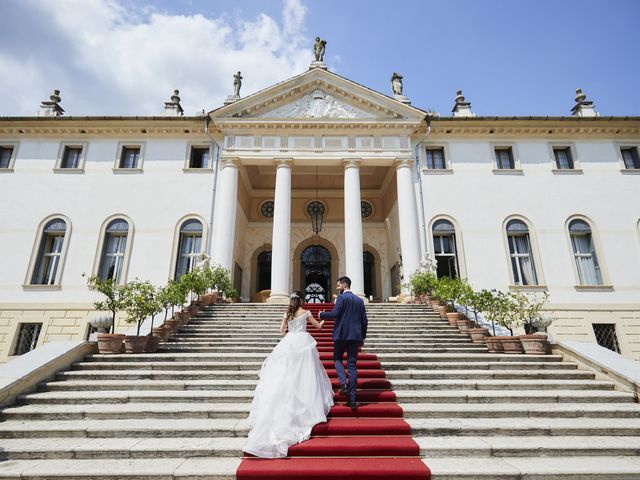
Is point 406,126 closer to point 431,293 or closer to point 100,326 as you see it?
point 431,293

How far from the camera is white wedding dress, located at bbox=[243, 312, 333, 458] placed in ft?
14.6

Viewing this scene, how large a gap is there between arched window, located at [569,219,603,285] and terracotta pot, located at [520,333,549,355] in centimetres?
929

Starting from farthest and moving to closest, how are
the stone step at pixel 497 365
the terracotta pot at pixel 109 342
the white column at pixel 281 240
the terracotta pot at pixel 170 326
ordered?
the white column at pixel 281 240, the terracotta pot at pixel 170 326, the terracotta pot at pixel 109 342, the stone step at pixel 497 365

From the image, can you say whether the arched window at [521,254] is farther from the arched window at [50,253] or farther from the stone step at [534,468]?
the arched window at [50,253]

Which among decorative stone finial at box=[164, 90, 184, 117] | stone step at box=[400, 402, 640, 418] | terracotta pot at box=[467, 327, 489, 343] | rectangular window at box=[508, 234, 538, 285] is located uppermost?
decorative stone finial at box=[164, 90, 184, 117]

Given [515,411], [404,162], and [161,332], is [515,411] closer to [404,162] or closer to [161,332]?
[161,332]

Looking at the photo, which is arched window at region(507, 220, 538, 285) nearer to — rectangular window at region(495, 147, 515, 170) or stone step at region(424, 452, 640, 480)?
rectangular window at region(495, 147, 515, 170)

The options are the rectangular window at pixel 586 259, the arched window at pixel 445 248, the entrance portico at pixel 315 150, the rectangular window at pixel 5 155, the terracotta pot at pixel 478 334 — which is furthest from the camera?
the rectangular window at pixel 5 155

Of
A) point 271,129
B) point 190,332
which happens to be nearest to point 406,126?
point 271,129

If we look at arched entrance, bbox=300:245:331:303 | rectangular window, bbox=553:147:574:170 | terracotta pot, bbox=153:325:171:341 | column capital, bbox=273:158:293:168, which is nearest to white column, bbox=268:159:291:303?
column capital, bbox=273:158:293:168

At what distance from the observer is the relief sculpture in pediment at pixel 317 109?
16922 millimetres

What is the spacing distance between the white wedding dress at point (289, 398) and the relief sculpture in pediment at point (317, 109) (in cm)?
1349

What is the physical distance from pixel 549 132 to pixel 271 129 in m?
13.7

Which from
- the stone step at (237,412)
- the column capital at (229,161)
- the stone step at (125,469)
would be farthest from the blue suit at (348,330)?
the column capital at (229,161)
